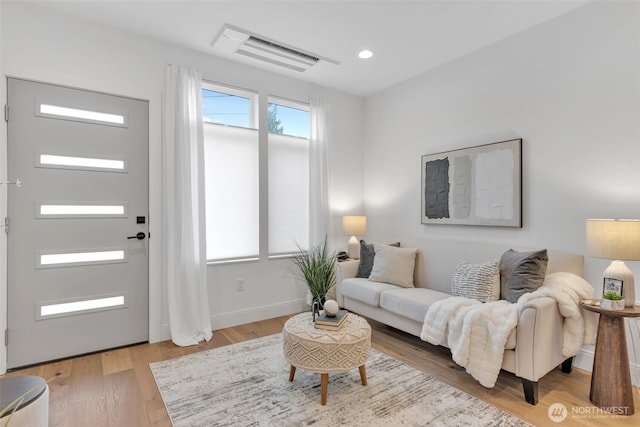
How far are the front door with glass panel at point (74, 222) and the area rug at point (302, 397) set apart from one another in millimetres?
780

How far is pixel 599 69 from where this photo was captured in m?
2.48

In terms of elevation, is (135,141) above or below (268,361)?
above

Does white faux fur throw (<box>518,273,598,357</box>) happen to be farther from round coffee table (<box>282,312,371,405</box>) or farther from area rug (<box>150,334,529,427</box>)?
round coffee table (<box>282,312,371,405</box>)

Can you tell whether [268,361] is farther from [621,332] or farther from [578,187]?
[578,187]

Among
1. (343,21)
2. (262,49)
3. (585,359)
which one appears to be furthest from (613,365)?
(262,49)

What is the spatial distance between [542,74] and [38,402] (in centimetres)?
389

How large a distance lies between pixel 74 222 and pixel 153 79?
146 cm

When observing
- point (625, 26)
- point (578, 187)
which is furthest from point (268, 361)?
point (625, 26)

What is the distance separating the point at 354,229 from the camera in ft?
13.5

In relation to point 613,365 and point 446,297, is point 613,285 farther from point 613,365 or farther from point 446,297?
point 446,297

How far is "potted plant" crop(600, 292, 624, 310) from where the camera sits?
78.0 inches

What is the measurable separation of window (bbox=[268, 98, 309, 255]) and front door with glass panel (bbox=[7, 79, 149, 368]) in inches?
52.9

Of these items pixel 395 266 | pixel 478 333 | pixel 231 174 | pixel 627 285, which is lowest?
pixel 478 333

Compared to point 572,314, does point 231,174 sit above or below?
above
